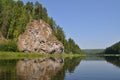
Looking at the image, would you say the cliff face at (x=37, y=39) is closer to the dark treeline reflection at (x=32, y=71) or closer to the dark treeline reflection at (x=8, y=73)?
the dark treeline reflection at (x=32, y=71)

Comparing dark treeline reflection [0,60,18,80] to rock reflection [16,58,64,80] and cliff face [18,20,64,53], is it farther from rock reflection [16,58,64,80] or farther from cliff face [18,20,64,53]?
cliff face [18,20,64,53]

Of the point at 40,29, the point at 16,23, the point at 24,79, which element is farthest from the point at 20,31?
the point at 24,79

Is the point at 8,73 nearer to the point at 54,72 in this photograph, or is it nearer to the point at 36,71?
the point at 36,71

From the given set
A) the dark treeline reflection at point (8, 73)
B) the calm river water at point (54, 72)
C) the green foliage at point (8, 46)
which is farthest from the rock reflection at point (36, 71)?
the green foliage at point (8, 46)

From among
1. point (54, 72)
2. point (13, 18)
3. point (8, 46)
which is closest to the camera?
point (54, 72)

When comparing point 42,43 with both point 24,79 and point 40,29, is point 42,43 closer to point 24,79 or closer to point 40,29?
point 40,29

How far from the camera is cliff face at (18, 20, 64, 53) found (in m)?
138

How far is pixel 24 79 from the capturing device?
35594 millimetres

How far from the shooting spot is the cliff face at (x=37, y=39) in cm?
13755

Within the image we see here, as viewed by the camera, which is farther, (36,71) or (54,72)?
(36,71)

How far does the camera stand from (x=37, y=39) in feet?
487

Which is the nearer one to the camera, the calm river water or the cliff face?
the calm river water

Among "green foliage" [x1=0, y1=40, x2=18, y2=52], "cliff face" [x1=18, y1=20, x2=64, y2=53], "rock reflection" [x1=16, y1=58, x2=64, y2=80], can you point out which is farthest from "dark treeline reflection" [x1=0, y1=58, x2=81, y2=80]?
"cliff face" [x1=18, y1=20, x2=64, y2=53]

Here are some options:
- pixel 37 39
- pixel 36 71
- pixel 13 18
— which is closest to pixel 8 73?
pixel 36 71
